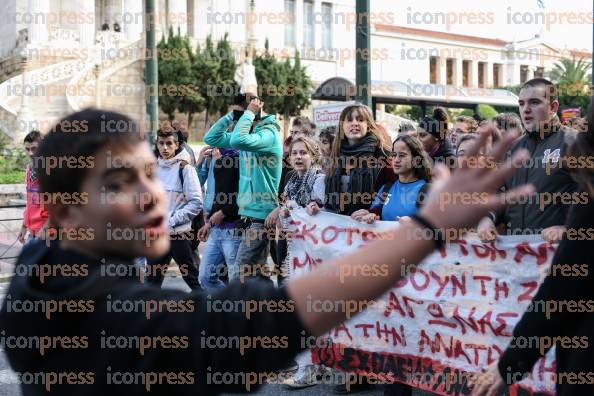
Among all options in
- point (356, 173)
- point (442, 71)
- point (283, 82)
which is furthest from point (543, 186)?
point (442, 71)

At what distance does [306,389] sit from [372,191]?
4.97ft

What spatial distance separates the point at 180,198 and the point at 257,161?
0.99 metres

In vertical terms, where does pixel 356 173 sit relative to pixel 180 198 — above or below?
above

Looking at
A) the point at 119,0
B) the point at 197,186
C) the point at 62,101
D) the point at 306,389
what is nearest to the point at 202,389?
the point at 306,389

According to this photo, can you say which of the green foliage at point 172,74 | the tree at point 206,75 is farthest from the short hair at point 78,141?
the tree at point 206,75

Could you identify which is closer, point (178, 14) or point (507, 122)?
point (507, 122)

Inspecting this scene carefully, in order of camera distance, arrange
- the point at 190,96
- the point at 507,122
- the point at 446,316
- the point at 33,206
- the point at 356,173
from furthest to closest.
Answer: the point at 190,96 < the point at 33,206 < the point at 507,122 < the point at 356,173 < the point at 446,316

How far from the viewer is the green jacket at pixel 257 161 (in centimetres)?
607

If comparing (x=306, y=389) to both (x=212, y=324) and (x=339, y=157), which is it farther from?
(x=212, y=324)

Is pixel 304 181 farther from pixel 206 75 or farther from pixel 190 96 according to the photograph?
pixel 206 75

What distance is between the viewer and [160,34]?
46.3 meters

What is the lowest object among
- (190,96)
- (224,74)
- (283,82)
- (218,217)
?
(218,217)

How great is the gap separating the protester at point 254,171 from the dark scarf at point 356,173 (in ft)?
2.52

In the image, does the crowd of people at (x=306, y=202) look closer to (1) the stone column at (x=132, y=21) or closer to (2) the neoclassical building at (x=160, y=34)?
(2) the neoclassical building at (x=160, y=34)
